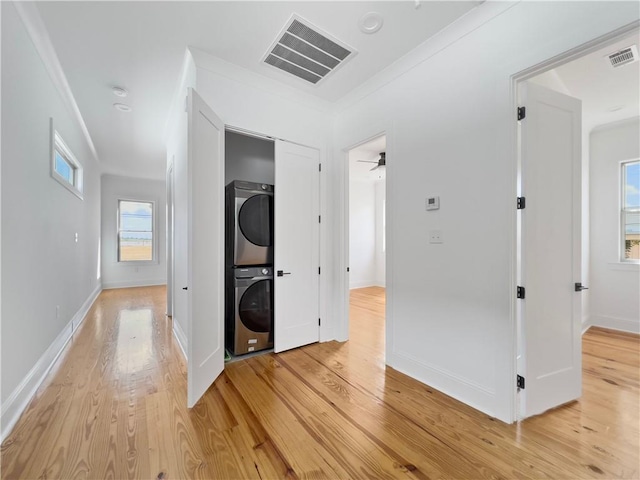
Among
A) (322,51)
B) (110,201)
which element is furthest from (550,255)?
(110,201)

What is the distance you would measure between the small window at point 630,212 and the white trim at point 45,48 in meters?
6.68

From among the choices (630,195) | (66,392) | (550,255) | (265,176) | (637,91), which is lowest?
(66,392)

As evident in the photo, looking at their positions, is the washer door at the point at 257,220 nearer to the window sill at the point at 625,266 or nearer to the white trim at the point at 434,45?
the white trim at the point at 434,45

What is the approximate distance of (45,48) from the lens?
94.3 inches

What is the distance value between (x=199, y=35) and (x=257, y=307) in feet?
8.50

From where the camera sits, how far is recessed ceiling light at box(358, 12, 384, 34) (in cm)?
201

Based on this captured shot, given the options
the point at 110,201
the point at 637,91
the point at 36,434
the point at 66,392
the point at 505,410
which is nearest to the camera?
the point at 36,434

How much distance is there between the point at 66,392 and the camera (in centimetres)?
219

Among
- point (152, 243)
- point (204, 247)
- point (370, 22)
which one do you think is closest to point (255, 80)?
point (370, 22)

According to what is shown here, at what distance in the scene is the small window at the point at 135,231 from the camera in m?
7.32

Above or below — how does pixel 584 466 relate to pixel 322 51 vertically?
below

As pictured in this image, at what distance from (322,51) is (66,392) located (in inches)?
141

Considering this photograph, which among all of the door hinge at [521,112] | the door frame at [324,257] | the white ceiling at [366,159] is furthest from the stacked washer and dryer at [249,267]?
the door hinge at [521,112]

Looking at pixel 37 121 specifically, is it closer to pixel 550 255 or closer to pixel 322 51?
pixel 322 51
